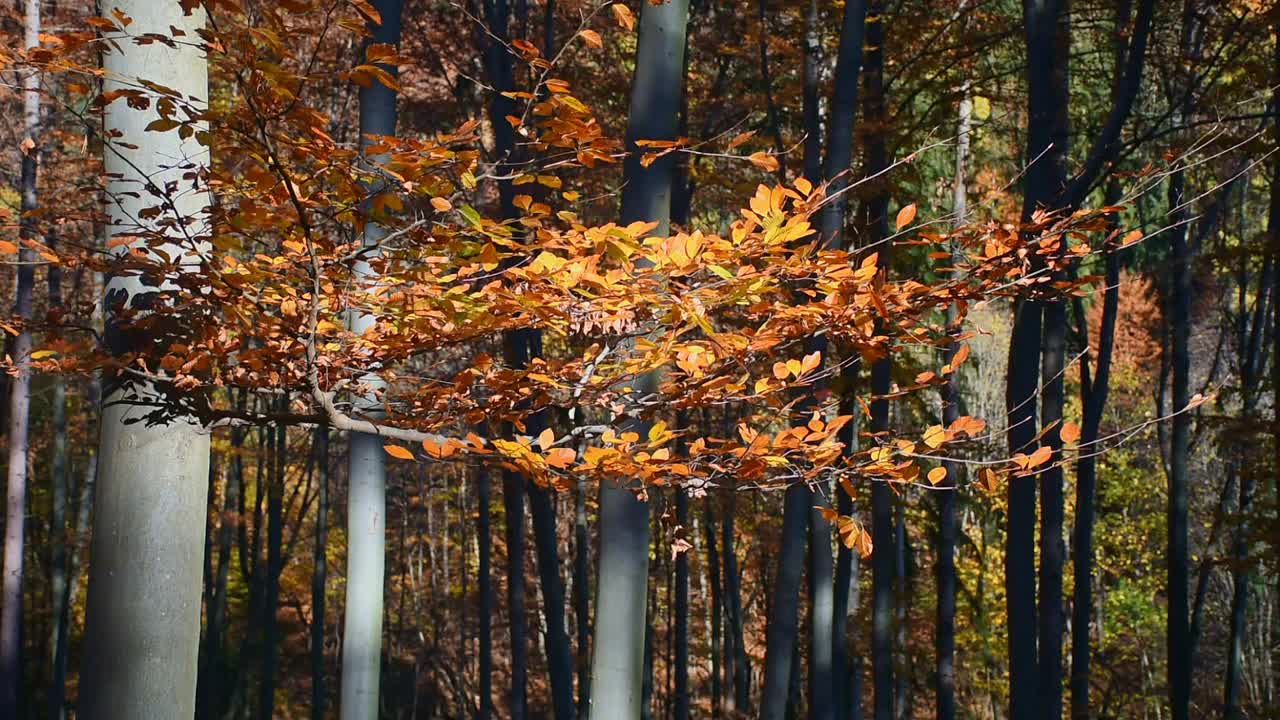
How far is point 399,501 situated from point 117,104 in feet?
64.5

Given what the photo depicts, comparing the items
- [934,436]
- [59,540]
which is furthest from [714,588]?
[934,436]

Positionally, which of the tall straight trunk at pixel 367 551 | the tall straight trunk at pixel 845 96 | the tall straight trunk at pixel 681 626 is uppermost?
the tall straight trunk at pixel 845 96

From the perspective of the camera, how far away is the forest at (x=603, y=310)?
8.57ft

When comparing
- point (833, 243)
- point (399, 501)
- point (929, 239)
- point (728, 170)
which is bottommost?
point (399, 501)

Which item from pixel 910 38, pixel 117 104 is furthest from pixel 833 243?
pixel 117 104

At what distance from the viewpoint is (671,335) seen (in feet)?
9.41

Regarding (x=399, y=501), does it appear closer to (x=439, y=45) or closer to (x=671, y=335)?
(x=439, y=45)

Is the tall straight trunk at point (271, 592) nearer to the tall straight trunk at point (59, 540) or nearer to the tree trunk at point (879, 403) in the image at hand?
the tall straight trunk at point (59, 540)

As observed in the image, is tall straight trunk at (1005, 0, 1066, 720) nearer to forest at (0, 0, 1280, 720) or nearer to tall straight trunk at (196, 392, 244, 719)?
forest at (0, 0, 1280, 720)

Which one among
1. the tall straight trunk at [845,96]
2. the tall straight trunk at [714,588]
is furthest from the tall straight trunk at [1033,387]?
the tall straight trunk at [714,588]

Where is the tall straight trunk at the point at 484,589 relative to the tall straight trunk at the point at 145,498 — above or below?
below

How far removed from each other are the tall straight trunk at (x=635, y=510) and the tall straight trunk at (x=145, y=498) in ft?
4.65

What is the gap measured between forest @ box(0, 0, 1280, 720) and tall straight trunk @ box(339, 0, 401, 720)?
0.08 feet

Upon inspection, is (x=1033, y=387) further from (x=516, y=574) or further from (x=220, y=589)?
(x=220, y=589)
